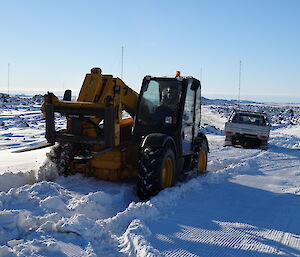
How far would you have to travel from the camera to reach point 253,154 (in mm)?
13281

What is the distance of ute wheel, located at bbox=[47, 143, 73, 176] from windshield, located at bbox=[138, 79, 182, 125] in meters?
1.53

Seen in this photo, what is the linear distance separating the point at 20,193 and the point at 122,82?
308cm

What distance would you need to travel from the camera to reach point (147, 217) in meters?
5.26

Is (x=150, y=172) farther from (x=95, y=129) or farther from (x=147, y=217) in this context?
(x=95, y=129)

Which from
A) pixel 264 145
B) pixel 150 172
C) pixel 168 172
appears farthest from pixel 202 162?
pixel 264 145

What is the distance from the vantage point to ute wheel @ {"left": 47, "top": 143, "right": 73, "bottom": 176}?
728 cm

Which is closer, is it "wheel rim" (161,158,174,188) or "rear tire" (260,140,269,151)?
"wheel rim" (161,158,174,188)

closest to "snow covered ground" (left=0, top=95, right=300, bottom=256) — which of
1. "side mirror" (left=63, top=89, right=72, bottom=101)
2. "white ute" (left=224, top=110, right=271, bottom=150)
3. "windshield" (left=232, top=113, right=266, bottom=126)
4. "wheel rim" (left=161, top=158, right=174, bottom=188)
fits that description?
"wheel rim" (left=161, top=158, right=174, bottom=188)

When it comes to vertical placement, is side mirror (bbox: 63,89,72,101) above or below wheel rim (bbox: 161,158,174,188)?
above

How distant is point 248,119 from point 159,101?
1046 cm

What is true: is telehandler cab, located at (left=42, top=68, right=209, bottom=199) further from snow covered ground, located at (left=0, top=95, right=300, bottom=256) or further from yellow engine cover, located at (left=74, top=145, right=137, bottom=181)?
snow covered ground, located at (left=0, top=95, right=300, bottom=256)

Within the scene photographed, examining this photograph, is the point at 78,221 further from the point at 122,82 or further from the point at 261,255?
the point at 122,82

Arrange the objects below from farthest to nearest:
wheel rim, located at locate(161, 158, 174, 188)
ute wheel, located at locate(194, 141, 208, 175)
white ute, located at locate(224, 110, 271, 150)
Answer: white ute, located at locate(224, 110, 271, 150), ute wheel, located at locate(194, 141, 208, 175), wheel rim, located at locate(161, 158, 174, 188)

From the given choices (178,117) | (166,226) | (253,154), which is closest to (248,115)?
(253,154)
